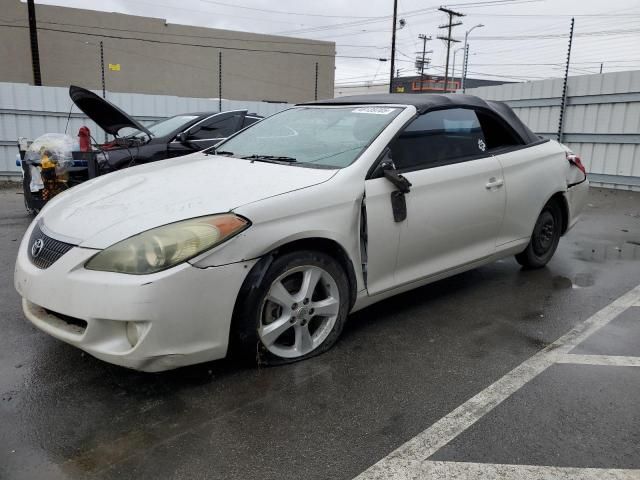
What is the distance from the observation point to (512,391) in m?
2.92

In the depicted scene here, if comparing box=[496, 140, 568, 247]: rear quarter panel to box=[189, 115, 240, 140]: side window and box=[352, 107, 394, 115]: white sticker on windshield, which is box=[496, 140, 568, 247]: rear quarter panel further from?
box=[189, 115, 240, 140]: side window

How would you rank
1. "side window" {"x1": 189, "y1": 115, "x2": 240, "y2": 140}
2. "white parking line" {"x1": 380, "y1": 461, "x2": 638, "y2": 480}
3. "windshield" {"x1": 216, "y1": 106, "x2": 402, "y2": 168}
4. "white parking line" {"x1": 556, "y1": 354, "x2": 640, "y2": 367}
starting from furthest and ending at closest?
1. "side window" {"x1": 189, "y1": 115, "x2": 240, "y2": 140}
2. "windshield" {"x1": 216, "y1": 106, "x2": 402, "y2": 168}
3. "white parking line" {"x1": 556, "y1": 354, "x2": 640, "y2": 367}
4. "white parking line" {"x1": 380, "y1": 461, "x2": 638, "y2": 480}

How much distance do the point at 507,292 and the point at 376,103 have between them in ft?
6.31

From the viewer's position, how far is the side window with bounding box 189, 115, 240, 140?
8109 millimetres

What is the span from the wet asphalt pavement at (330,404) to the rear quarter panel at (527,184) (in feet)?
2.48

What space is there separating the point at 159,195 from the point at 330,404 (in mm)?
1474

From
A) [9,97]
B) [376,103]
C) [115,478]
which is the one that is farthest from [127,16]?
[115,478]

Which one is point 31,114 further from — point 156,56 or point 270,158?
point 156,56

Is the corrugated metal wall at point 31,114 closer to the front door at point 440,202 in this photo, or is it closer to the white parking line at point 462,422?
the front door at point 440,202

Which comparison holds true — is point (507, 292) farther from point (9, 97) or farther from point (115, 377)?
point (9, 97)

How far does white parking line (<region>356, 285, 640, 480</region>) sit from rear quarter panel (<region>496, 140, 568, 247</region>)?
1.01m

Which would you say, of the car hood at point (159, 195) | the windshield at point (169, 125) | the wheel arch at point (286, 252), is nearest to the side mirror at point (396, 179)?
the car hood at point (159, 195)

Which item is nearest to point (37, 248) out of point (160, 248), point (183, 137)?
point (160, 248)

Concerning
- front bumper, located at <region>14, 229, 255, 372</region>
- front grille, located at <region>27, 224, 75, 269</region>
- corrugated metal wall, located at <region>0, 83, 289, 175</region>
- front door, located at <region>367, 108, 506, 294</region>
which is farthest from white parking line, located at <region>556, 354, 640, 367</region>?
corrugated metal wall, located at <region>0, 83, 289, 175</region>
